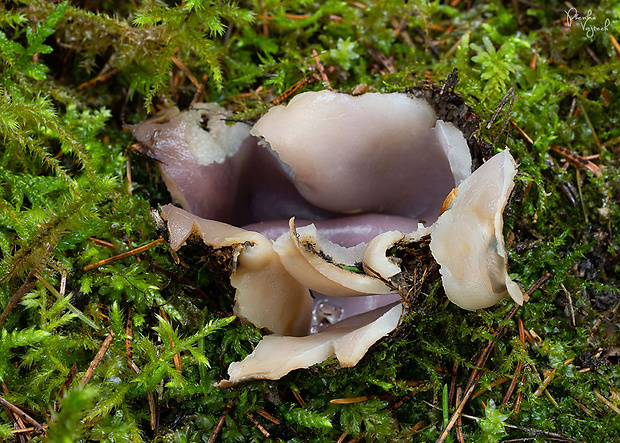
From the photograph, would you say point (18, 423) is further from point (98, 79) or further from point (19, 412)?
point (98, 79)

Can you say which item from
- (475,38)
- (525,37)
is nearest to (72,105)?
(475,38)

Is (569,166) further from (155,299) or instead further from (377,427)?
(155,299)

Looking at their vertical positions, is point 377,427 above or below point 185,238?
below

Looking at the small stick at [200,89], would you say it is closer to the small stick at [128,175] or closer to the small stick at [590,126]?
the small stick at [128,175]

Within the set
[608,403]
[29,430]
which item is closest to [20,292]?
[29,430]

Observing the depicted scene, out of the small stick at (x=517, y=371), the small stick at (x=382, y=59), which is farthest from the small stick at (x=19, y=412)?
the small stick at (x=382, y=59)
